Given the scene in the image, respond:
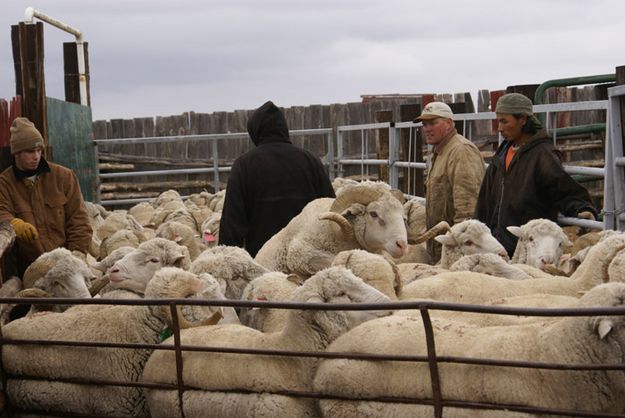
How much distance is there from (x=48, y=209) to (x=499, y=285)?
14.0 ft

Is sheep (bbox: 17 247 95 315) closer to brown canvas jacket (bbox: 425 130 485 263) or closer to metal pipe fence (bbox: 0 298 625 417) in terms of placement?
metal pipe fence (bbox: 0 298 625 417)

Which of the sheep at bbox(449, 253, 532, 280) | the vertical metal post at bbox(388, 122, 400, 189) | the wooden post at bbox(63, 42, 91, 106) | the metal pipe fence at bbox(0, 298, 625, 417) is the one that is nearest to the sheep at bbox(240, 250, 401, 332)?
the metal pipe fence at bbox(0, 298, 625, 417)

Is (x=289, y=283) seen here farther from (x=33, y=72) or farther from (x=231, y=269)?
(x=33, y=72)

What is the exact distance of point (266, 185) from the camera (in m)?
8.67

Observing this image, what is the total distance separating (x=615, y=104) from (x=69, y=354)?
4383 mm

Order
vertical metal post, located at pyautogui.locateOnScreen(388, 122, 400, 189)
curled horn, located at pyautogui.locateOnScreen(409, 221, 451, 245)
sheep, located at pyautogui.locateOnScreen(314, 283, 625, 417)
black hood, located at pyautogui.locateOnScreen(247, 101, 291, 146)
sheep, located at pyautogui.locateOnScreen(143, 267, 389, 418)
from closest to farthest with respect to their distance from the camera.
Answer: sheep, located at pyautogui.locateOnScreen(314, 283, 625, 417), sheep, located at pyautogui.locateOnScreen(143, 267, 389, 418), curled horn, located at pyautogui.locateOnScreen(409, 221, 451, 245), black hood, located at pyautogui.locateOnScreen(247, 101, 291, 146), vertical metal post, located at pyautogui.locateOnScreen(388, 122, 400, 189)

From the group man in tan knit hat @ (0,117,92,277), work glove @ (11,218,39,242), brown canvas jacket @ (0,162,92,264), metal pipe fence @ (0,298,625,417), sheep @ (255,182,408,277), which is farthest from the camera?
brown canvas jacket @ (0,162,92,264)

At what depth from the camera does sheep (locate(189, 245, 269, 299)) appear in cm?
693

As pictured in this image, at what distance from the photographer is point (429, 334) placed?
428cm

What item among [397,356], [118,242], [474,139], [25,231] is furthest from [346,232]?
[474,139]

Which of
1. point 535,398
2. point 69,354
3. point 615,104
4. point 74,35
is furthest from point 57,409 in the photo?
point 74,35

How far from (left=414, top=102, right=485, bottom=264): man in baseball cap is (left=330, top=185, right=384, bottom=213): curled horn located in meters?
1.40

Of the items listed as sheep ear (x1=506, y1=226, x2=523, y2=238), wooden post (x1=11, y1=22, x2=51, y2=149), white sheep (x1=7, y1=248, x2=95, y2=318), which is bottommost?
white sheep (x1=7, y1=248, x2=95, y2=318)

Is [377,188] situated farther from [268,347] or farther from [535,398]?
[535,398]
